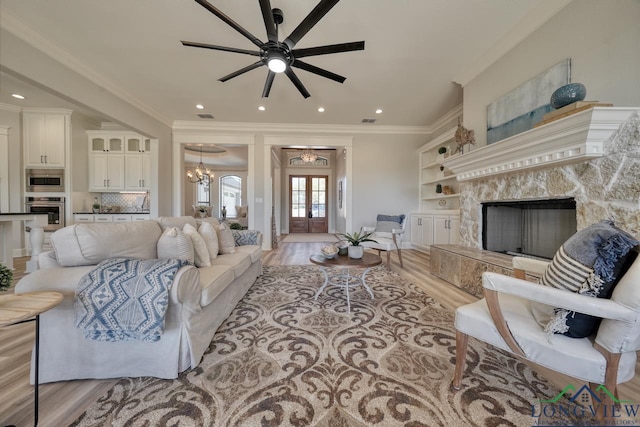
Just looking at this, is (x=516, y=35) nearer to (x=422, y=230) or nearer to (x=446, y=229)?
(x=446, y=229)

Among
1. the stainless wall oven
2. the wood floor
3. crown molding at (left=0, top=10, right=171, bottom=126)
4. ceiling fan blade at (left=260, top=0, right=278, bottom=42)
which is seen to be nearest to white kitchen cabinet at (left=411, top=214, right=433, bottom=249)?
the wood floor

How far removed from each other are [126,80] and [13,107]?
299cm

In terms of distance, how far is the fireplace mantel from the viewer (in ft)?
5.50

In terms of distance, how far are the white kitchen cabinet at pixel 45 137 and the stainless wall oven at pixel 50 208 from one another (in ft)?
2.14

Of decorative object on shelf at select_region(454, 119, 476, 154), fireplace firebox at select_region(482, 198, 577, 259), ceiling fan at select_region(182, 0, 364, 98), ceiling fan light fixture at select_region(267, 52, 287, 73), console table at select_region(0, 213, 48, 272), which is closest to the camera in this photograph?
ceiling fan at select_region(182, 0, 364, 98)

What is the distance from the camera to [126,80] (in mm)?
3584

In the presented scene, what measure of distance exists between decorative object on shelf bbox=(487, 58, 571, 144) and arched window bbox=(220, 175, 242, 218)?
31.5ft

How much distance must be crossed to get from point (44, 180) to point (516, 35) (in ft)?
26.2

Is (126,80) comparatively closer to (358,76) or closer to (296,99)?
(296,99)

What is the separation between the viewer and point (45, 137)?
4.61 meters

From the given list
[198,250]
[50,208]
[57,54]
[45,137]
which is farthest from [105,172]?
[198,250]

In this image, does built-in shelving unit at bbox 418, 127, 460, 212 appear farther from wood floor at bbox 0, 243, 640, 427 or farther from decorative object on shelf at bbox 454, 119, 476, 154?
wood floor at bbox 0, 243, 640, 427

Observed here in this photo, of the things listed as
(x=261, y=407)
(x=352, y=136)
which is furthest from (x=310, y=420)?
(x=352, y=136)

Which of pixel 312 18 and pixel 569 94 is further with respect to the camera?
pixel 569 94
